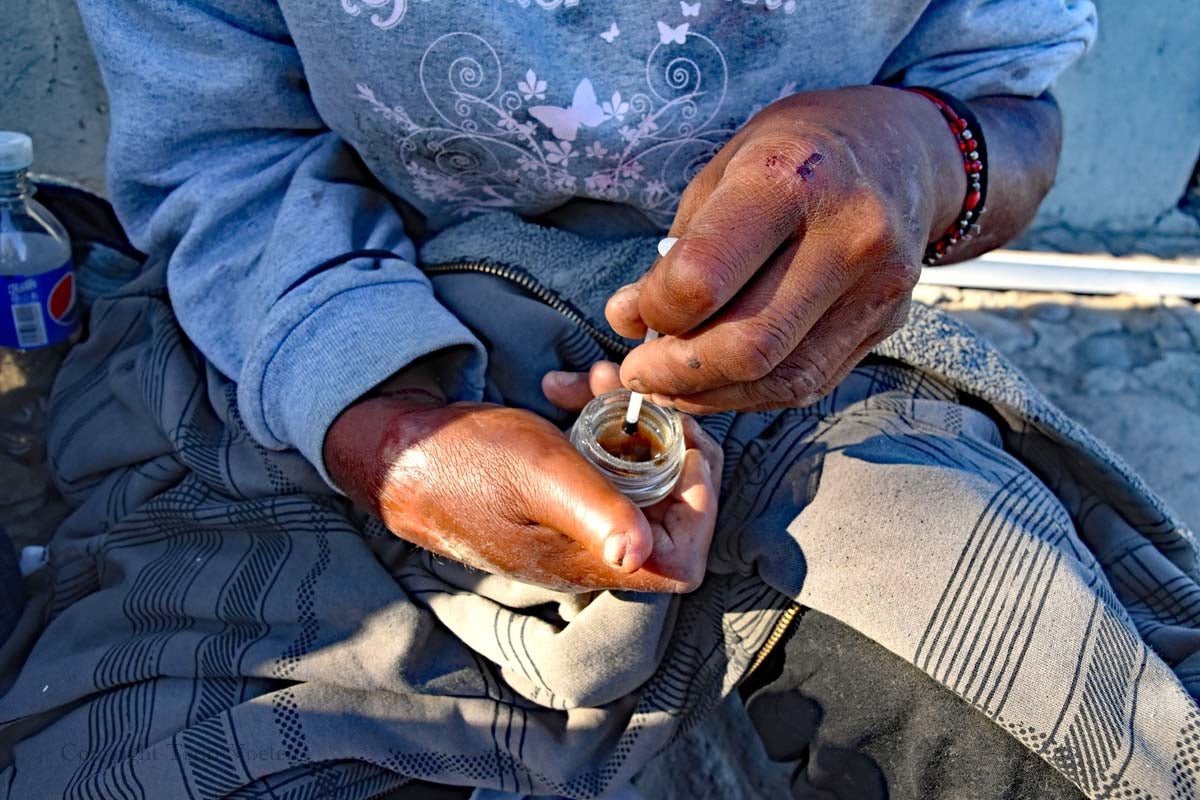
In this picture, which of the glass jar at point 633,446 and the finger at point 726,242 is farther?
the glass jar at point 633,446

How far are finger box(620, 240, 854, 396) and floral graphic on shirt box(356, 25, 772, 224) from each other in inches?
13.8

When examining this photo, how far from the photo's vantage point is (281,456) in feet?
3.86

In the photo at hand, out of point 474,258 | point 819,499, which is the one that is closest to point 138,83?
point 474,258

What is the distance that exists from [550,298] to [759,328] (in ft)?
1.45

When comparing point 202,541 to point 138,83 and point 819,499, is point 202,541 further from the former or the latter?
point 819,499

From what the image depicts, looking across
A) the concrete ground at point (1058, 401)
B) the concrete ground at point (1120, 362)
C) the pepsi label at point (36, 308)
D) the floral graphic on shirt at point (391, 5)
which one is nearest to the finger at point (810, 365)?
the floral graphic on shirt at point (391, 5)

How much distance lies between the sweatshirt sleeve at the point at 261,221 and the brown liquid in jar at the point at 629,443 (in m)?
0.20

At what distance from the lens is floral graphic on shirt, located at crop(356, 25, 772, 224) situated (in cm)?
111

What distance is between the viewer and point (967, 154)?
1.13 metres

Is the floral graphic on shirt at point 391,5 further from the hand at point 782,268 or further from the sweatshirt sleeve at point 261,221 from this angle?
the hand at point 782,268

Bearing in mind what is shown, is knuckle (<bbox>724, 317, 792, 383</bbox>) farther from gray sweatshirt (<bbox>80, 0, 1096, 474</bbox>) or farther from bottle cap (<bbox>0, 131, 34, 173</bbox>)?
bottle cap (<bbox>0, 131, 34, 173</bbox>)

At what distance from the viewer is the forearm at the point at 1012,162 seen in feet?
3.92

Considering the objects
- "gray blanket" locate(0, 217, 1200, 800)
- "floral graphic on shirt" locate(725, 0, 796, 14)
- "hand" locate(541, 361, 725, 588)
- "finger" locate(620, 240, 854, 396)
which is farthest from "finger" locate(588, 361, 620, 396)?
"floral graphic on shirt" locate(725, 0, 796, 14)

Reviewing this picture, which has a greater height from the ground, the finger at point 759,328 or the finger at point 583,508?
the finger at point 759,328
